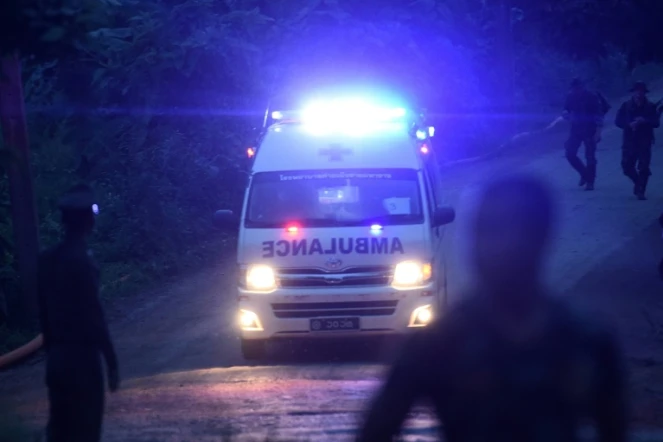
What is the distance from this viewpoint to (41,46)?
19.7 feet

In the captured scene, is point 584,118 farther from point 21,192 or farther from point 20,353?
point 20,353

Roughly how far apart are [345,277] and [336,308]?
30 cm

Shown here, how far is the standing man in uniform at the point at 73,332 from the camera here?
5.02 m

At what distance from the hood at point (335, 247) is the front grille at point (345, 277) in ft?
0.17

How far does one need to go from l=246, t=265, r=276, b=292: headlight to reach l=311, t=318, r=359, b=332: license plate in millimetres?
520

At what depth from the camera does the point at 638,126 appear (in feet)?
56.9

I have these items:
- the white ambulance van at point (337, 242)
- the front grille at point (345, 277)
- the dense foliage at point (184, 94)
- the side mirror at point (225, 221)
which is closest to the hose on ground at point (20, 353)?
the dense foliage at point (184, 94)

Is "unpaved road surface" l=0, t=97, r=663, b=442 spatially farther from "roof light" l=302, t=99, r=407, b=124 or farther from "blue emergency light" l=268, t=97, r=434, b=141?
"roof light" l=302, t=99, r=407, b=124

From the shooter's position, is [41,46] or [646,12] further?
[646,12]

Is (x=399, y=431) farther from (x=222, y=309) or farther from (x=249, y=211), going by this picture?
(x=222, y=309)

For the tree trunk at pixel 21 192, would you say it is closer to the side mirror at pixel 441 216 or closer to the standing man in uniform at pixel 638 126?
the side mirror at pixel 441 216

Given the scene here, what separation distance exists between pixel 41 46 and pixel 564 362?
4252 millimetres

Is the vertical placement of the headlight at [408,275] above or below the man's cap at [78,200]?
below

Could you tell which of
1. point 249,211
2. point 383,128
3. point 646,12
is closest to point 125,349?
point 249,211
